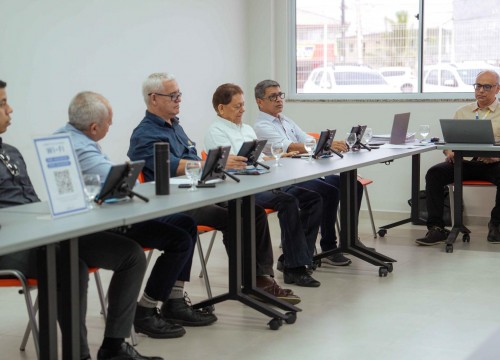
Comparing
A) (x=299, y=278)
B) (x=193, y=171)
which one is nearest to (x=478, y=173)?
(x=299, y=278)

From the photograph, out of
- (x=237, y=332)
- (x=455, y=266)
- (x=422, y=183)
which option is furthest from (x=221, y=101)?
(x=422, y=183)

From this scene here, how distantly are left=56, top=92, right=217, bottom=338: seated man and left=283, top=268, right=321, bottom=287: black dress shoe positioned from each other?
0.87 meters

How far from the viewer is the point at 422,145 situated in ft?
20.0

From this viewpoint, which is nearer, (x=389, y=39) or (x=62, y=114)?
(x=62, y=114)

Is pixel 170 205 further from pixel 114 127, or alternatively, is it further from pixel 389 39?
pixel 389 39

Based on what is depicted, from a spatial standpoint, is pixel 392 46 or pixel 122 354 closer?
pixel 122 354

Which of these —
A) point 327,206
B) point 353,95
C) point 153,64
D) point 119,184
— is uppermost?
point 153,64

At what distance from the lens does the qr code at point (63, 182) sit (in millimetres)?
3055

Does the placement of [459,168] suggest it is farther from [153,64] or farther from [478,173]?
[153,64]

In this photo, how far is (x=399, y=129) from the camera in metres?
6.14

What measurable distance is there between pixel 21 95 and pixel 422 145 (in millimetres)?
2832

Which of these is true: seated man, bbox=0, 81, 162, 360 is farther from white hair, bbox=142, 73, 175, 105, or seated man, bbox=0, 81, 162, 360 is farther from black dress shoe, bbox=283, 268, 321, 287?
black dress shoe, bbox=283, 268, 321, 287

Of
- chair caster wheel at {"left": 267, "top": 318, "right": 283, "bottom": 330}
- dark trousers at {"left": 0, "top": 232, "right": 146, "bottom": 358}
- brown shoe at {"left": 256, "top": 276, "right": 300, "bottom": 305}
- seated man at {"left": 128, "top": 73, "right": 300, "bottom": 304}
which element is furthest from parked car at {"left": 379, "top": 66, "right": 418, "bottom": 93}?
dark trousers at {"left": 0, "top": 232, "right": 146, "bottom": 358}

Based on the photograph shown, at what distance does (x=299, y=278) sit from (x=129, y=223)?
2.09 meters
